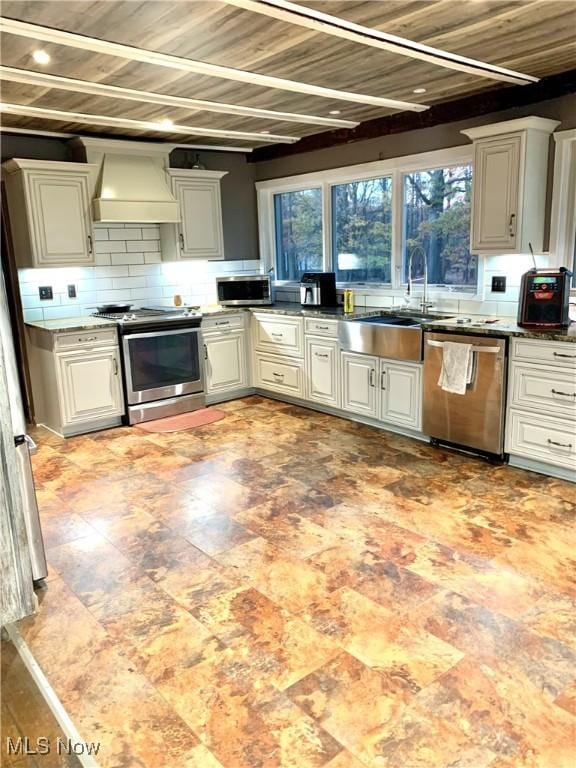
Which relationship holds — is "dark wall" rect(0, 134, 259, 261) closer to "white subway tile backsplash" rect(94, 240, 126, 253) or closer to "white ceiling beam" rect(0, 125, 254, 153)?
"white ceiling beam" rect(0, 125, 254, 153)

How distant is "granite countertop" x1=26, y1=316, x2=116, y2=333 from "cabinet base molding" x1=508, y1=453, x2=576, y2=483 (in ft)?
10.7

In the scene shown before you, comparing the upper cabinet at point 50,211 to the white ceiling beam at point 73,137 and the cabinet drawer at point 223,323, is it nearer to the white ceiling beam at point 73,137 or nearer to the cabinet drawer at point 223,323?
the white ceiling beam at point 73,137

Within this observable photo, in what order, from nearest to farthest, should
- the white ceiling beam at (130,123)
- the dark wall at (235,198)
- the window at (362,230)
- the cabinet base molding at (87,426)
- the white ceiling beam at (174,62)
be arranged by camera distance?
1. the white ceiling beam at (174,62)
2. the white ceiling beam at (130,123)
3. the cabinet base molding at (87,426)
4. the window at (362,230)
5. the dark wall at (235,198)

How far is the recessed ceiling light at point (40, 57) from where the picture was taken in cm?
297

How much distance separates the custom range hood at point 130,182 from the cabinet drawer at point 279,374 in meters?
1.57

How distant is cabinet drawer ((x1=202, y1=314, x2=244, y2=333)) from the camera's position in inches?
221

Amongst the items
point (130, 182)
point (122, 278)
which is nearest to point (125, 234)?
point (122, 278)

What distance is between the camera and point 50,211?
484 cm

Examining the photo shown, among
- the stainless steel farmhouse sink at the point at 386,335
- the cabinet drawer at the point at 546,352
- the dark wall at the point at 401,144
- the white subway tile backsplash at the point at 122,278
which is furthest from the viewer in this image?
the white subway tile backsplash at the point at 122,278

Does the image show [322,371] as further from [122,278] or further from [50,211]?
[50,211]

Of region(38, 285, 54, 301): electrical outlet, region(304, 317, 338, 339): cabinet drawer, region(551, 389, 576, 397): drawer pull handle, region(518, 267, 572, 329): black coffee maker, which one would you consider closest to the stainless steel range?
region(38, 285, 54, 301): electrical outlet

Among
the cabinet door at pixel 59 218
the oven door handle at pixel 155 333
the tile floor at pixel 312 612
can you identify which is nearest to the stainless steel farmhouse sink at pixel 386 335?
the tile floor at pixel 312 612

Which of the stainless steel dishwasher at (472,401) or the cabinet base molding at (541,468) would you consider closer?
the cabinet base molding at (541,468)

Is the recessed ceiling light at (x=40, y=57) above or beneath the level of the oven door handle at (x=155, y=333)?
above
